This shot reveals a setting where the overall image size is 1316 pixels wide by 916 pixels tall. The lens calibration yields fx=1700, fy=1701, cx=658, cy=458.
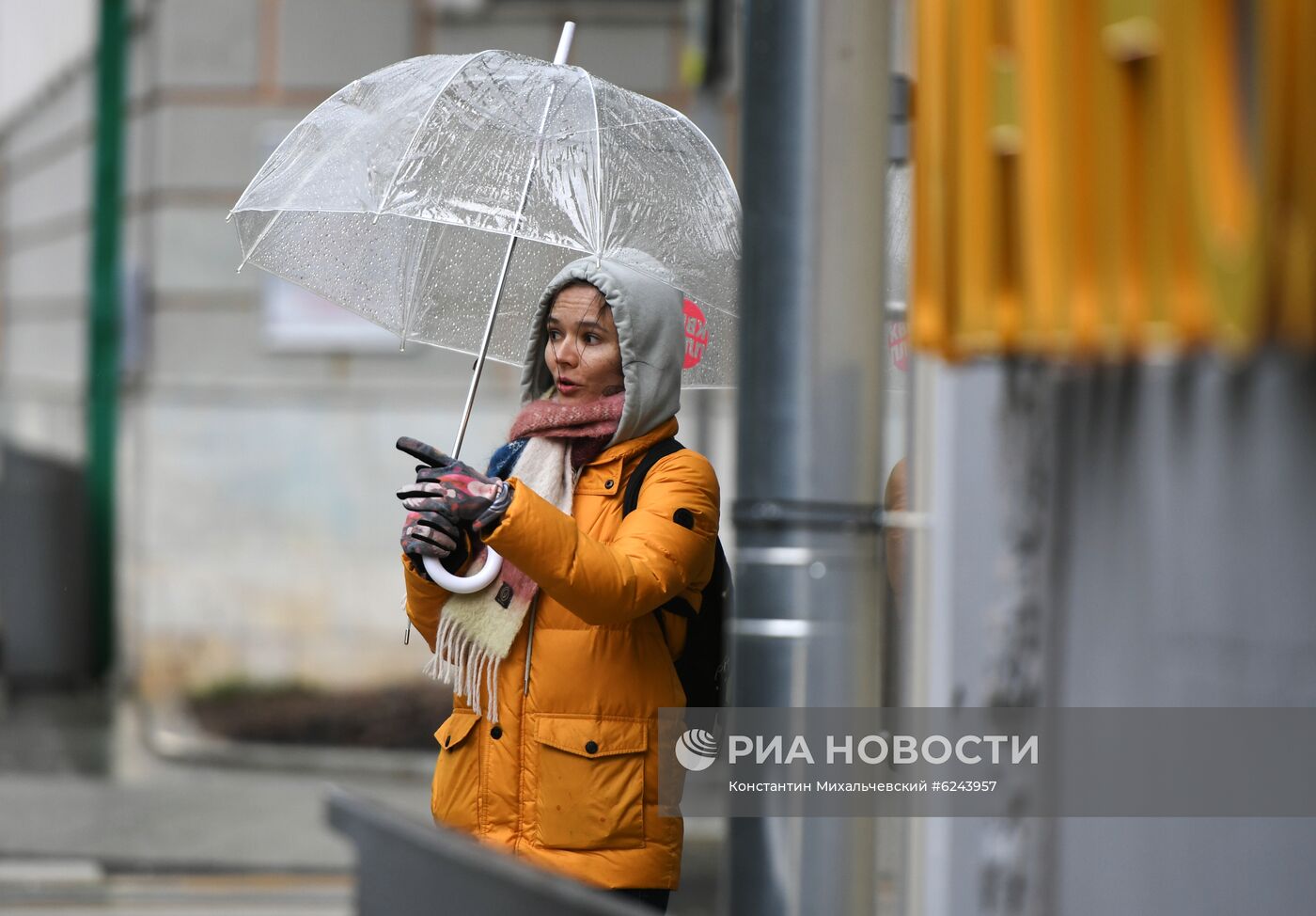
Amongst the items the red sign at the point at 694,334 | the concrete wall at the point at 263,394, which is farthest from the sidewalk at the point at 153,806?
the red sign at the point at 694,334

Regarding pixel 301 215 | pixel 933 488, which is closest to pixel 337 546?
pixel 301 215

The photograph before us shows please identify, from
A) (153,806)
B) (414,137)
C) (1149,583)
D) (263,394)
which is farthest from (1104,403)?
(263,394)

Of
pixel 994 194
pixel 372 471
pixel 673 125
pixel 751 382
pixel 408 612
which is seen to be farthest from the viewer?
pixel 372 471

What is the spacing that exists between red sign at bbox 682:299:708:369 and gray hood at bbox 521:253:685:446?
27 centimetres

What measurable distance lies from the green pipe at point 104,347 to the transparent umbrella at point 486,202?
7332 millimetres

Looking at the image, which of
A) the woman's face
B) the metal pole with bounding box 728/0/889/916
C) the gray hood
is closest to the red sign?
the gray hood

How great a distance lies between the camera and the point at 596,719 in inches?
124

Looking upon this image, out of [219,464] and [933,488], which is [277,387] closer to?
[219,464]

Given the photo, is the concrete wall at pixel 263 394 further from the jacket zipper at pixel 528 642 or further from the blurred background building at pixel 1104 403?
the jacket zipper at pixel 528 642

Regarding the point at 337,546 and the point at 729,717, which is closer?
the point at 729,717

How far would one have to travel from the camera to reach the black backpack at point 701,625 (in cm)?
331

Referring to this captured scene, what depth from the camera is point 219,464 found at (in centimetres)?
1014

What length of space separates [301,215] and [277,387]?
639 cm

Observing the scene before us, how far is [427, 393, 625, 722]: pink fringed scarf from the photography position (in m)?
3.21
